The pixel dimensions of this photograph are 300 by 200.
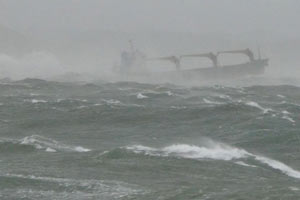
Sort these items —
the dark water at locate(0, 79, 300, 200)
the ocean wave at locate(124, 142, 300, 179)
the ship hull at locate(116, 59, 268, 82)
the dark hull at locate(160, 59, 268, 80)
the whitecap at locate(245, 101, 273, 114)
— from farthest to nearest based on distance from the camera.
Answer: the dark hull at locate(160, 59, 268, 80) → the ship hull at locate(116, 59, 268, 82) → the whitecap at locate(245, 101, 273, 114) → the ocean wave at locate(124, 142, 300, 179) → the dark water at locate(0, 79, 300, 200)

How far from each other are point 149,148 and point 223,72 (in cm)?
11487

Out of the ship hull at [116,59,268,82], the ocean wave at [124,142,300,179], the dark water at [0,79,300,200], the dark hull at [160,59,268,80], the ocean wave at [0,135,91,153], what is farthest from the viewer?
the dark hull at [160,59,268,80]

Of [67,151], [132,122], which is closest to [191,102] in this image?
[132,122]

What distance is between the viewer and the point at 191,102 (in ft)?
244

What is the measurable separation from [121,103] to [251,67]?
93.3 m

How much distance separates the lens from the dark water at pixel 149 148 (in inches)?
1319

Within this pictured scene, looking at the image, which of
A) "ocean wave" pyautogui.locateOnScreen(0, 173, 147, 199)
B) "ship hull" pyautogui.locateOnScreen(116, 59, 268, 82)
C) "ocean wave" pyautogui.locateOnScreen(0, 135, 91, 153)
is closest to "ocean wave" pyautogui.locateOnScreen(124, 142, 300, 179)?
"ocean wave" pyautogui.locateOnScreen(0, 135, 91, 153)

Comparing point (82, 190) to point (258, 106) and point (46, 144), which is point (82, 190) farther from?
point (258, 106)

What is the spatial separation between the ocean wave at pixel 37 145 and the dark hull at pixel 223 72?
4324 inches

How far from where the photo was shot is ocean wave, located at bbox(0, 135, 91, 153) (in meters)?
45.9

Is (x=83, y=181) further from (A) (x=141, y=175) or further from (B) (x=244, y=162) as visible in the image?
(B) (x=244, y=162)

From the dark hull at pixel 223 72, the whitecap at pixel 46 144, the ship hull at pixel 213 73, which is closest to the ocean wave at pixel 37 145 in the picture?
the whitecap at pixel 46 144

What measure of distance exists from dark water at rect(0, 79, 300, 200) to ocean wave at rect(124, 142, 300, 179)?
3.0 inches

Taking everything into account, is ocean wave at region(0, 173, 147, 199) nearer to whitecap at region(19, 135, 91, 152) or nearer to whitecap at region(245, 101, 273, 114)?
whitecap at region(19, 135, 91, 152)
